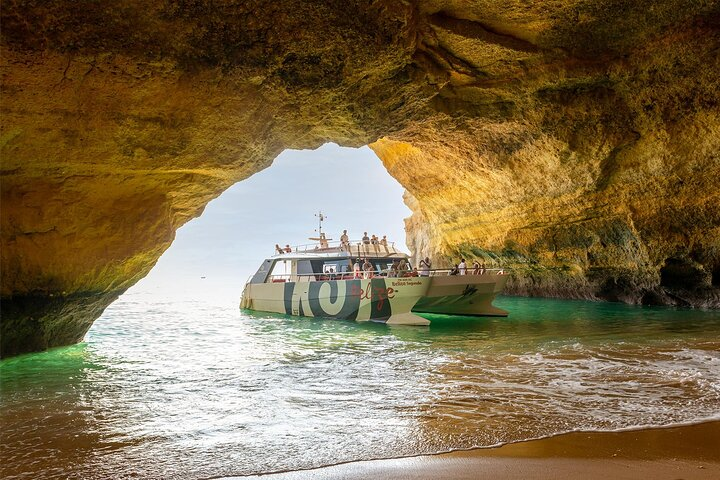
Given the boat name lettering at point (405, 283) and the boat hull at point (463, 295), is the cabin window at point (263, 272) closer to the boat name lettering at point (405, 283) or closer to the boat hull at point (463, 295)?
the boat hull at point (463, 295)

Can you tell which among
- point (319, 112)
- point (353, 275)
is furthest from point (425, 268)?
point (319, 112)

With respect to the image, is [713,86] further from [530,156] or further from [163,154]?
[163,154]

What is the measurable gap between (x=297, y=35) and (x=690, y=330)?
10.6 m

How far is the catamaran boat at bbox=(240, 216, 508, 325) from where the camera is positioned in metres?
15.1

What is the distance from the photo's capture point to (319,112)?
10180 mm

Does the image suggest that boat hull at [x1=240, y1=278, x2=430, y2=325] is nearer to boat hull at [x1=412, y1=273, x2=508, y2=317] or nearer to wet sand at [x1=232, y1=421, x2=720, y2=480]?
boat hull at [x1=412, y1=273, x2=508, y2=317]

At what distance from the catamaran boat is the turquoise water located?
3.18 meters

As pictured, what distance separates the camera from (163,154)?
869cm

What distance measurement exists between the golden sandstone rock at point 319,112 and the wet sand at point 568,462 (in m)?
6.23

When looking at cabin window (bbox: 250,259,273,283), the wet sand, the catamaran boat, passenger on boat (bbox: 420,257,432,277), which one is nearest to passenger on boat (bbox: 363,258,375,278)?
the catamaran boat

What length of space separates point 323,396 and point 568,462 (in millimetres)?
3143

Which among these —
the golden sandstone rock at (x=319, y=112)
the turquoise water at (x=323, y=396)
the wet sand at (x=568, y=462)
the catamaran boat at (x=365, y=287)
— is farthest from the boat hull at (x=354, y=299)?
the wet sand at (x=568, y=462)

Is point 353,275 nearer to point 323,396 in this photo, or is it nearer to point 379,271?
point 379,271

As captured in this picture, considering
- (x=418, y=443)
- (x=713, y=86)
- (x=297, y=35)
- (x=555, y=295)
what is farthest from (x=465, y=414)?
(x=555, y=295)
